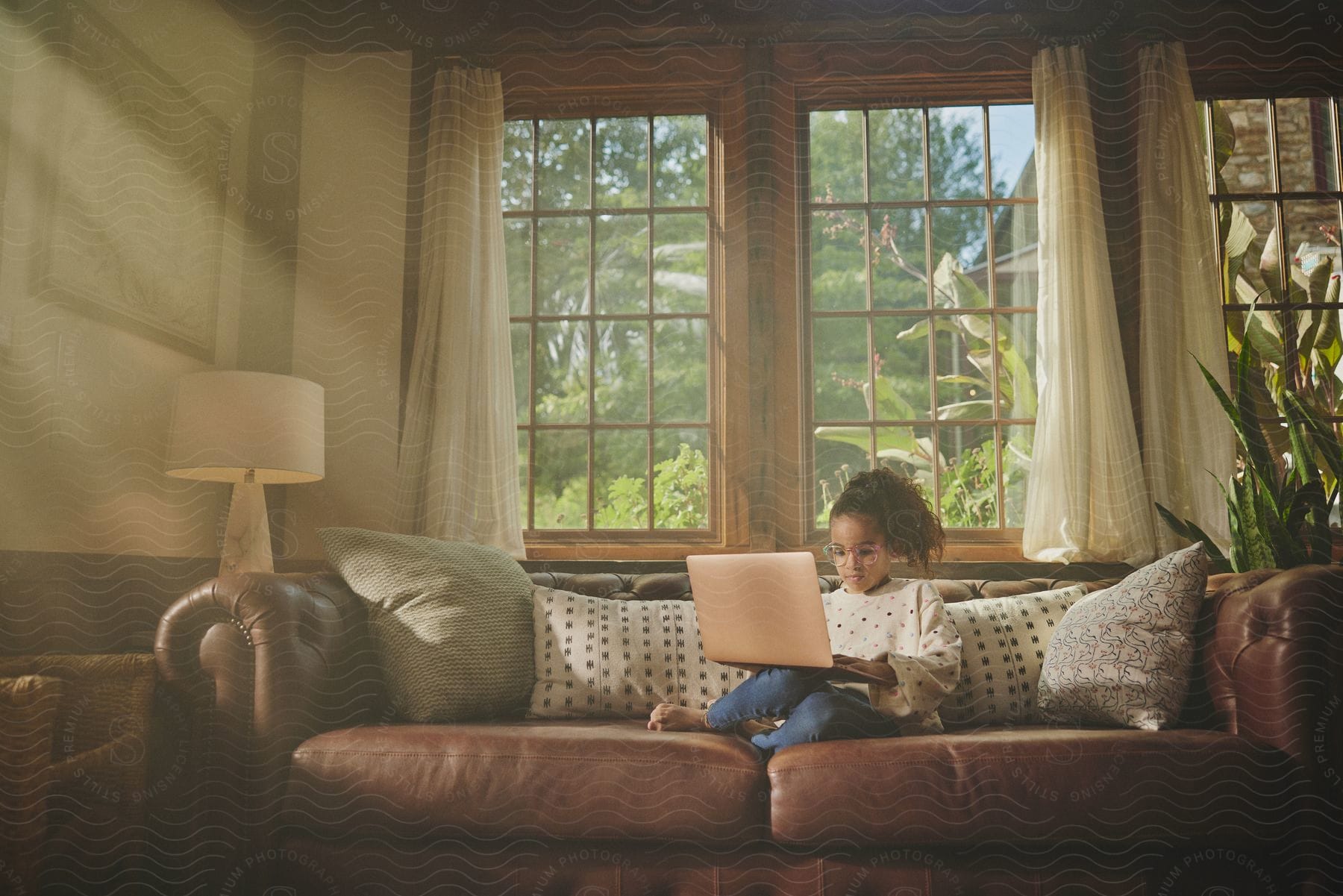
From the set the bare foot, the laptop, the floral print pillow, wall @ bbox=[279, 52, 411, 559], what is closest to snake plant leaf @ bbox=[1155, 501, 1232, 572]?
the floral print pillow

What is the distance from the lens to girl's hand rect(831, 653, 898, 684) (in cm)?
168

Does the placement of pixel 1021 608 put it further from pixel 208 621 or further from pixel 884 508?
pixel 208 621

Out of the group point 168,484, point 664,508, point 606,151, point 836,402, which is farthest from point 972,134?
point 168,484

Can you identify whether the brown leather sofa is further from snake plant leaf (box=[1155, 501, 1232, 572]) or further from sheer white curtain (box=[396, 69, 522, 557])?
sheer white curtain (box=[396, 69, 522, 557])

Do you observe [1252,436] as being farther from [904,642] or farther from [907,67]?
[907,67]

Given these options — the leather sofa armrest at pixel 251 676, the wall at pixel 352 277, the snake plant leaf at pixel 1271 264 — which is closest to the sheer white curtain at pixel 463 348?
the wall at pixel 352 277

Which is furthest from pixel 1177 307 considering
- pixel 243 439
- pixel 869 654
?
pixel 243 439

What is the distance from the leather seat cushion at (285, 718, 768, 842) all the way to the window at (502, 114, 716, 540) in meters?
1.34

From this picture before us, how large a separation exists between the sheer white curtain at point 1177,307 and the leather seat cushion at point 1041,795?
4.20 feet

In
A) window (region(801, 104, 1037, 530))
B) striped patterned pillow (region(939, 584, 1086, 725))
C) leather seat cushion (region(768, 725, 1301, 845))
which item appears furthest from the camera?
window (region(801, 104, 1037, 530))

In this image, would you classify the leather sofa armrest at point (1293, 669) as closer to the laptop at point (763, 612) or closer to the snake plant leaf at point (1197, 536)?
the laptop at point (763, 612)

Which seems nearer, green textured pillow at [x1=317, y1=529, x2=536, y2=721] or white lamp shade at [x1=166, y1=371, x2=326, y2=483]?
green textured pillow at [x1=317, y1=529, x2=536, y2=721]

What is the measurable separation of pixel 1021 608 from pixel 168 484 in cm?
211

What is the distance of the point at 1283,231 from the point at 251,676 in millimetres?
→ 3105
